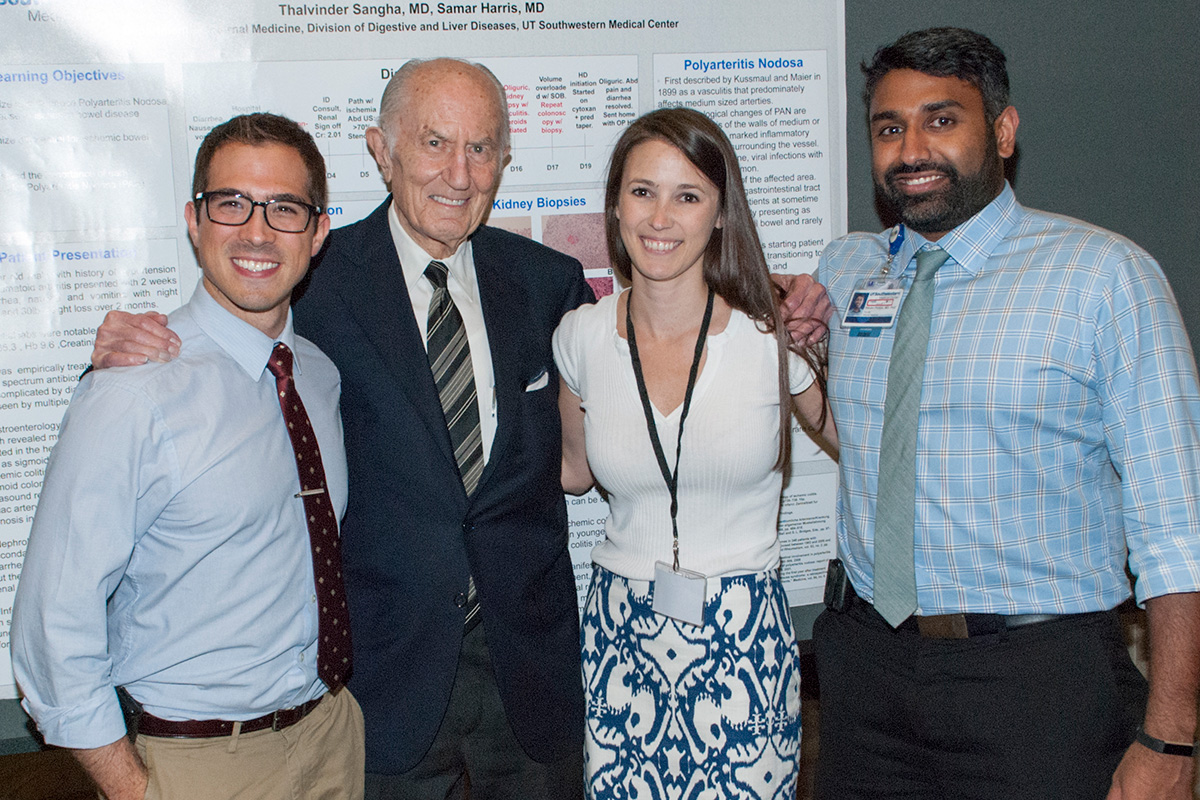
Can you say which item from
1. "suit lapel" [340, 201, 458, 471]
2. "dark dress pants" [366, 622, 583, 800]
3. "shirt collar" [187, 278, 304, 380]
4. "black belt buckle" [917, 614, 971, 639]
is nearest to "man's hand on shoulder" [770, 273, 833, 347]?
"black belt buckle" [917, 614, 971, 639]

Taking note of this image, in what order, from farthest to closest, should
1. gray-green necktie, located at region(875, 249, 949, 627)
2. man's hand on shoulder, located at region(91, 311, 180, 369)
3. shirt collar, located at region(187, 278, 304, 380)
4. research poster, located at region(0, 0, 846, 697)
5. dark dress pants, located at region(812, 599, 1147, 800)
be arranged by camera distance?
1. research poster, located at region(0, 0, 846, 697)
2. gray-green necktie, located at region(875, 249, 949, 627)
3. dark dress pants, located at region(812, 599, 1147, 800)
4. shirt collar, located at region(187, 278, 304, 380)
5. man's hand on shoulder, located at region(91, 311, 180, 369)

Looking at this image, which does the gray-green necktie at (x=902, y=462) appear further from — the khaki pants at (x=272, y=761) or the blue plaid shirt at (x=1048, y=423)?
the khaki pants at (x=272, y=761)

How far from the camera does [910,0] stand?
111 inches

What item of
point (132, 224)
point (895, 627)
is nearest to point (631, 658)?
point (895, 627)

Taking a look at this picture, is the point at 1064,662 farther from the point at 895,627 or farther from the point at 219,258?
the point at 219,258

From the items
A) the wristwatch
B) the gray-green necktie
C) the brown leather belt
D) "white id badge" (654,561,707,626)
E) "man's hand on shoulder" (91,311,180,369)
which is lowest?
the wristwatch

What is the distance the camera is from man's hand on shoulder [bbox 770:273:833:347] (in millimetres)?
2178

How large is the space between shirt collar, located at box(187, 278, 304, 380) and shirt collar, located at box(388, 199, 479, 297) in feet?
1.45

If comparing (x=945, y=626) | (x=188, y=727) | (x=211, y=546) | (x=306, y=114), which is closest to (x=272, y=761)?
(x=188, y=727)

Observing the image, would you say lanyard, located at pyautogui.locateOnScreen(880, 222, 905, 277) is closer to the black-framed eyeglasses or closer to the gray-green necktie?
the gray-green necktie

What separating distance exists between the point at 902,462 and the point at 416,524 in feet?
3.61

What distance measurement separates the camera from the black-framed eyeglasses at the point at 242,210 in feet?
5.64

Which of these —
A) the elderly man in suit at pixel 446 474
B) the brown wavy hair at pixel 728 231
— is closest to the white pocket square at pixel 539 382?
the elderly man in suit at pixel 446 474

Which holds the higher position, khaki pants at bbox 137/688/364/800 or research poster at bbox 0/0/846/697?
research poster at bbox 0/0/846/697
